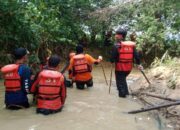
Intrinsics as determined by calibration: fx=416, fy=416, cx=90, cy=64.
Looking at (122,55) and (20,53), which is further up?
(20,53)

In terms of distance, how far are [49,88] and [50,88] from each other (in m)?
0.02

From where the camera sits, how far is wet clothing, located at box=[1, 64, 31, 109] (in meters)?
8.55

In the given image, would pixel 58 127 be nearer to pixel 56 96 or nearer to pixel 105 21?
pixel 56 96

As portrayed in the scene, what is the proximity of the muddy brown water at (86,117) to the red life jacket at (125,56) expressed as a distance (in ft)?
2.60

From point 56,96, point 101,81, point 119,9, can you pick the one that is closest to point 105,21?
point 119,9

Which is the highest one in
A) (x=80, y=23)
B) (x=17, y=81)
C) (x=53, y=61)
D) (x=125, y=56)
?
(x=80, y=23)

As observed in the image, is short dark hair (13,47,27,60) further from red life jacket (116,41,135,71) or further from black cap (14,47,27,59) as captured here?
red life jacket (116,41,135,71)

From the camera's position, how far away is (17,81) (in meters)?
8.57

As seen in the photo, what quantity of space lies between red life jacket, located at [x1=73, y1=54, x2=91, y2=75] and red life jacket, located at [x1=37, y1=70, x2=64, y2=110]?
3018 millimetres

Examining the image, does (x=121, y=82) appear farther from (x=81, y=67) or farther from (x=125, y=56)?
(x=81, y=67)

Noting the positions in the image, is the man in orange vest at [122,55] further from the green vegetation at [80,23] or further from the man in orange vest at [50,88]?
the green vegetation at [80,23]

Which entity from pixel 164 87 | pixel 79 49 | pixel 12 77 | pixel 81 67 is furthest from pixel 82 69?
pixel 12 77

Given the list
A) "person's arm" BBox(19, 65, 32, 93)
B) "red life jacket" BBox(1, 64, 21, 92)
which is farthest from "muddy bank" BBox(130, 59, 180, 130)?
"red life jacket" BBox(1, 64, 21, 92)

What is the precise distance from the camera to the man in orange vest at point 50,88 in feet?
27.0
